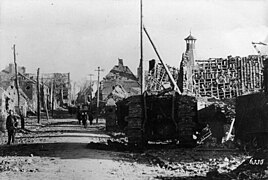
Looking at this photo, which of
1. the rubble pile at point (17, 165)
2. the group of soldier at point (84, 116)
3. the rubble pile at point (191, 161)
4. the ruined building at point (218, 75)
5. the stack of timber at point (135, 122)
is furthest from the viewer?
the ruined building at point (218, 75)

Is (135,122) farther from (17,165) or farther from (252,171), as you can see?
(252,171)

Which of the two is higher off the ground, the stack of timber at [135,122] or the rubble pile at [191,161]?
the stack of timber at [135,122]

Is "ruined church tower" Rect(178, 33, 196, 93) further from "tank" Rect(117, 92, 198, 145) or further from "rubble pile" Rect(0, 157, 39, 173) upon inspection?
"rubble pile" Rect(0, 157, 39, 173)

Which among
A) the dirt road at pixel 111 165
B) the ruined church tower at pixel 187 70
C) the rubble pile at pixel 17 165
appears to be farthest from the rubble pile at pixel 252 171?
the ruined church tower at pixel 187 70

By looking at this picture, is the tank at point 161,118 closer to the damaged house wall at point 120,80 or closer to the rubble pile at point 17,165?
the rubble pile at point 17,165

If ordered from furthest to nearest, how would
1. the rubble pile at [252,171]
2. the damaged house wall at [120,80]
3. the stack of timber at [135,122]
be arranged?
the damaged house wall at [120,80], the stack of timber at [135,122], the rubble pile at [252,171]


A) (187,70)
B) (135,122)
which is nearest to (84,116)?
(187,70)

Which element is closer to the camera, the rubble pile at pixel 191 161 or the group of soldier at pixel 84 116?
the rubble pile at pixel 191 161

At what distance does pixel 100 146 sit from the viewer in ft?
56.3

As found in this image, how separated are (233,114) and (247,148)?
2.95m

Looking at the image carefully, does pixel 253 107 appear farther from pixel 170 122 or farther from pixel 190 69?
pixel 190 69

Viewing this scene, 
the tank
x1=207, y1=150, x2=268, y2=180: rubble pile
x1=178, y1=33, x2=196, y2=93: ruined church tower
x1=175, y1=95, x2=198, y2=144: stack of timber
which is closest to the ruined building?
x1=178, y1=33, x2=196, y2=93: ruined church tower

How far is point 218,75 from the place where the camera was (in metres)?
38.8

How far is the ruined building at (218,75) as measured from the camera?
123 ft
